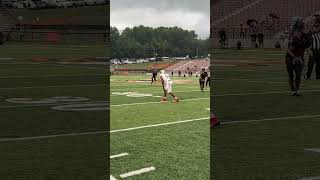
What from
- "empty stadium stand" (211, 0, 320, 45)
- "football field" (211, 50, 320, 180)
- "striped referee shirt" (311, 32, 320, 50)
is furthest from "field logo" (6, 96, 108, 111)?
"empty stadium stand" (211, 0, 320, 45)

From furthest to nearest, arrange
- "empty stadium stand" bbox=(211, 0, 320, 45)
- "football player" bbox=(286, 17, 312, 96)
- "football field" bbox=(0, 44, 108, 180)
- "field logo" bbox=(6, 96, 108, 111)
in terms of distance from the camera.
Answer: "empty stadium stand" bbox=(211, 0, 320, 45), "football player" bbox=(286, 17, 312, 96), "field logo" bbox=(6, 96, 108, 111), "football field" bbox=(0, 44, 108, 180)

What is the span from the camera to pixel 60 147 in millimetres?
6426

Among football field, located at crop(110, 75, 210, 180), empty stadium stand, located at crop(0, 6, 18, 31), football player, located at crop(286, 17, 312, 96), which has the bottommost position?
football field, located at crop(110, 75, 210, 180)

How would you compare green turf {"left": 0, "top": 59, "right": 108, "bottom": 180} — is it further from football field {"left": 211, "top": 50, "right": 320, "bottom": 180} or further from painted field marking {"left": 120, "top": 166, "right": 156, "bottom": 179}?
football field {"left": 211, "top": 50, "right": 320, "bottom": 180}

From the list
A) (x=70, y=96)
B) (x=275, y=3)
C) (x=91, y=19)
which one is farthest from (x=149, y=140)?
(x=91, y=19)

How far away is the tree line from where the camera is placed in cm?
6216

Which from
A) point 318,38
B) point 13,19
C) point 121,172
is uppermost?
point 13,19

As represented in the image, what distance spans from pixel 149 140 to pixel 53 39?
48408 mm

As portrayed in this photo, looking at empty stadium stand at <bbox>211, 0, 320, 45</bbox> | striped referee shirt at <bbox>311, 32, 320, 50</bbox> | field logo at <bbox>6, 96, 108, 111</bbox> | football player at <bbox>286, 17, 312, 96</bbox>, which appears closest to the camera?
field logo at <bbox>6, 96, 108, 111</bbox>

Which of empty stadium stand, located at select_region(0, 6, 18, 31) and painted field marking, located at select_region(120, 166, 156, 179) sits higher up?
empty stadium stand, located at select_region(0, 6, 18, 31)

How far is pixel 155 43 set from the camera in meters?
74.4

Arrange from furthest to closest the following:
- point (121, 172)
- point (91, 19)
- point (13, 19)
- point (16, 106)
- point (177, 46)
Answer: point (177, 46), point (91, 19), point (13, 19), point (16, 106), point (121, 172)

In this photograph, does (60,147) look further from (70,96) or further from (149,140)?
(70,96)

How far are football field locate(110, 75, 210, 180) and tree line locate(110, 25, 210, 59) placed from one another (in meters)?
49.6
